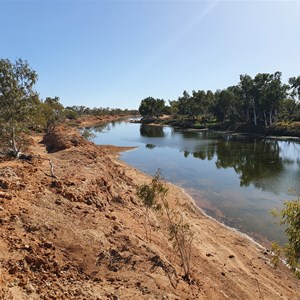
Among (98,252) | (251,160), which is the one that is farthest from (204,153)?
(98,252)

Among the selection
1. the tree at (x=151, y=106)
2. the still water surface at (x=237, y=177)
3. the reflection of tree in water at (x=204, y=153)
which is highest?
the tree at (x=151, y=106)

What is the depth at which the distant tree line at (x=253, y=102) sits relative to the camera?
79488 mm

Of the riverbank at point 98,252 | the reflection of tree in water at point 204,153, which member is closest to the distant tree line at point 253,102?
the reflection of tree in water at point 204,153

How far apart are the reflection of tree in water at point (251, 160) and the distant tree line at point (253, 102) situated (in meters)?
23.9

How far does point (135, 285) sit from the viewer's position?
32.0 ft

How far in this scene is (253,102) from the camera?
3302 inches

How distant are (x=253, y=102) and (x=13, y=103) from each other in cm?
7667

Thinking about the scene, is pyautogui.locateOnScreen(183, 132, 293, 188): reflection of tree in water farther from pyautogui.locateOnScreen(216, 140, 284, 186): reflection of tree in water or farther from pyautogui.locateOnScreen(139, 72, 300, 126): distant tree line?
pyautogui.locateOnScreen(139, 72, 300, 126): distant tree line

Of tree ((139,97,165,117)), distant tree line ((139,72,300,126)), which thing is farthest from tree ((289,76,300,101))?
tree ((139,97,165,117))

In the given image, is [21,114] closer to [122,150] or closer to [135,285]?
[135,285]

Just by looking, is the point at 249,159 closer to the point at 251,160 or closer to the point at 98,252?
the point at 251,160

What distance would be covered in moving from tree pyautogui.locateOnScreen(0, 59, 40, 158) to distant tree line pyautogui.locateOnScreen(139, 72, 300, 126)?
72311mm

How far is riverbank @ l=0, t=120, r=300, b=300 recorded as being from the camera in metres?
9.05

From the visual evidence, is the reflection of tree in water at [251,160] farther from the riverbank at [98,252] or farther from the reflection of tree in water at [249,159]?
the riverbank at [98,252]
